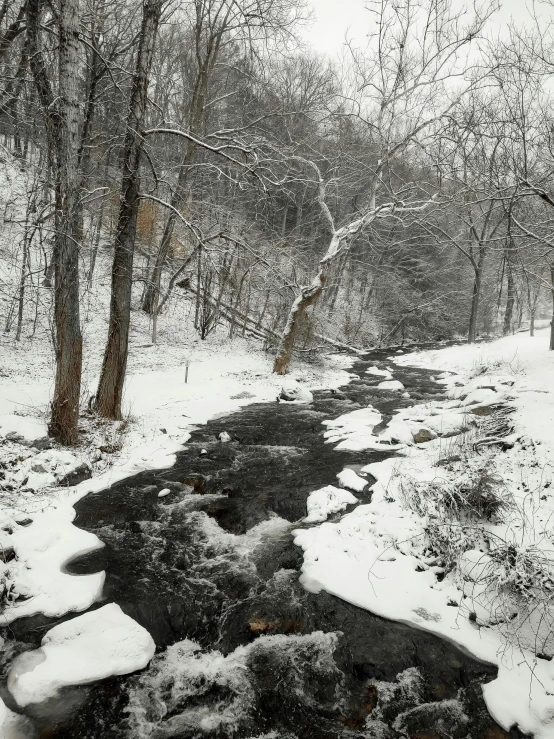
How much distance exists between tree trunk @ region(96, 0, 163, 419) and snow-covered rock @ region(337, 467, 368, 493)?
4.51m

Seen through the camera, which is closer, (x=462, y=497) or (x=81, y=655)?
(x=81, y=655)

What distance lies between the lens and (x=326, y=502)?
632 centimetres

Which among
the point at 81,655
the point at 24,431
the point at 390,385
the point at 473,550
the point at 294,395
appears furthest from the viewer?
the point at 390,385

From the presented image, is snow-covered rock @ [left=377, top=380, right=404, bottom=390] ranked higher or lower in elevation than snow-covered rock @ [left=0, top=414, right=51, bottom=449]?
higher

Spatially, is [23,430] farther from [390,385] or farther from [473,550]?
[390,385]

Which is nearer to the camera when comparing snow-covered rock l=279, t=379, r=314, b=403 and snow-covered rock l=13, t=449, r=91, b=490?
snow-covered rock l=13, t=449, r=91, b=490

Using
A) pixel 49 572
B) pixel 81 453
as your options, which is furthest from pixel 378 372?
pixel 49 572

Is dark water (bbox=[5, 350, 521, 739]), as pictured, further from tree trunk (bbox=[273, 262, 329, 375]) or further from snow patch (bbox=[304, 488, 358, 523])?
tree trunk (bbox=[273, 262, 329, 375])

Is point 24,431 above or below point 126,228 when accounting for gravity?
below

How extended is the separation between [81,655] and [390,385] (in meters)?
12.4

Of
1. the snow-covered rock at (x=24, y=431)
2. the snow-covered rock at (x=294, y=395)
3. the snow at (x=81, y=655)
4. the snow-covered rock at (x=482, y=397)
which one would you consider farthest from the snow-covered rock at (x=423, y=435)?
the snow-covered rock at (x=24, y=431)

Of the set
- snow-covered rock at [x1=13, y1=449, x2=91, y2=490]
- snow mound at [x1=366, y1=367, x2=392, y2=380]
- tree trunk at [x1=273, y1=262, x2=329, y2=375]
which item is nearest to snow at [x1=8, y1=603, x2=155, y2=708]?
snow-covered rock at [x1=13, y1=449, x2=91, y2=490]

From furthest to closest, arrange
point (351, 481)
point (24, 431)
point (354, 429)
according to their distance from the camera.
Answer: point (354, 429) → point (351, 481) → point (24, 431)

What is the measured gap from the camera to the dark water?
129 inches
